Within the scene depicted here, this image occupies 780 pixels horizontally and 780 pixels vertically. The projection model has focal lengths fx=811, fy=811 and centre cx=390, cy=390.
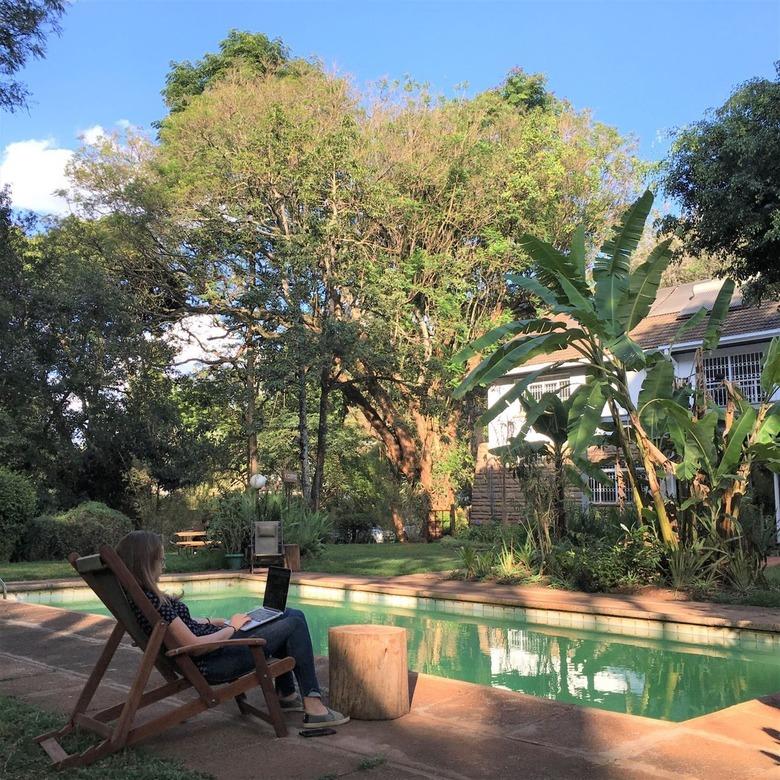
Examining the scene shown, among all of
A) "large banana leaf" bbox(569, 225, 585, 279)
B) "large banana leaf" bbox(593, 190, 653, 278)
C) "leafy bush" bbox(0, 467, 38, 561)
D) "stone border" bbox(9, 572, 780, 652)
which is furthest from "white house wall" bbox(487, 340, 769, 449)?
"leafy bush" bbox(0, 467, 38, 561)

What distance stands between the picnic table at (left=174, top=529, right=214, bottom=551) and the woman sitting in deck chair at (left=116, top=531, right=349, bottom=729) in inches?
492

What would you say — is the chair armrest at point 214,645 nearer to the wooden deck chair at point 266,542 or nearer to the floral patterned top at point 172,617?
the floral patterned top at point 172,617

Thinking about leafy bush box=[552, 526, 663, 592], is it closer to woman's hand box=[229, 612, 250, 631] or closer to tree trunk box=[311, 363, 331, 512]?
woman's hand box=[229, 612, 250, 631]

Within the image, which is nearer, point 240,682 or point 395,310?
point 240,682

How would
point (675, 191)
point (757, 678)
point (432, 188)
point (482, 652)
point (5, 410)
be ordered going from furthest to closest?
1. point (432, 188)
2. point (5, 410)
3. point (675, 191)
4. point (482, 652)
5. point (757, 678)

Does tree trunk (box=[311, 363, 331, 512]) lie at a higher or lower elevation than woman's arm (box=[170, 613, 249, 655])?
higher

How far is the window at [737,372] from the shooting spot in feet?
65.2

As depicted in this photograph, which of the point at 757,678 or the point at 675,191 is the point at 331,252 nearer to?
the point at 675,191

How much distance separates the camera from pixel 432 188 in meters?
23.3

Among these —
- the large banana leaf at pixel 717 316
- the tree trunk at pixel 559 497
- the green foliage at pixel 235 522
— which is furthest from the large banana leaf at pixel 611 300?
the green foliage at pixel 235 522

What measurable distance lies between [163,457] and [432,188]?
1065 centimetres

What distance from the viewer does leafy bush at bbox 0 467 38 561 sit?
16344mm

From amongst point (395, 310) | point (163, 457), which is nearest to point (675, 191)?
point (395, 310)

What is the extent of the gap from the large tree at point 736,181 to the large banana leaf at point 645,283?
3.56m
